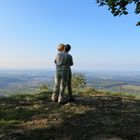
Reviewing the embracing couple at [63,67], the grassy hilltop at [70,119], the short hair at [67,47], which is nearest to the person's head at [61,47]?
the embracing couple at [63,67]

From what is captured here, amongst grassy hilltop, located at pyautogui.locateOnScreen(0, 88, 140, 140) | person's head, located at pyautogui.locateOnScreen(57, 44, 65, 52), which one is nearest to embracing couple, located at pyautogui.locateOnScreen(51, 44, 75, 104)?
person's head, located at pyautogui.locateOnScreen(57, 44, 65, 52)

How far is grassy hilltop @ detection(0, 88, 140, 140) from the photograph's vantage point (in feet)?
33.2

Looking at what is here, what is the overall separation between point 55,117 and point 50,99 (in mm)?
4097

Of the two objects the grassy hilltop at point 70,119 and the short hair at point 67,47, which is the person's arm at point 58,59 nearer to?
the short hair at point 67,47

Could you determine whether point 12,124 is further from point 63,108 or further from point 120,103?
point 120,103

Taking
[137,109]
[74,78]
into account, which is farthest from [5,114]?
[74,78]

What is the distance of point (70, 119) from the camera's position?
12055 millimetres

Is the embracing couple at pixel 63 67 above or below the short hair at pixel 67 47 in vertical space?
below

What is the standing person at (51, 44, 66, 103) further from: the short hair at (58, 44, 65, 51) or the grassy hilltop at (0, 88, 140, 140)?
the grassy hilltop at (0, 88, 140, 140)

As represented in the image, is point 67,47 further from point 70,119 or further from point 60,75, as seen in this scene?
point 70,119

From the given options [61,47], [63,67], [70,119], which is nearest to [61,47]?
[61,47]

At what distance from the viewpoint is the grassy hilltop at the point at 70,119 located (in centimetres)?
1012

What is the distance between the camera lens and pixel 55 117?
1238 centimetres

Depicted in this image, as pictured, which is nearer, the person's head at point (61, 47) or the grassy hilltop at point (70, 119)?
the grassy hilltop at point (70, 119)
